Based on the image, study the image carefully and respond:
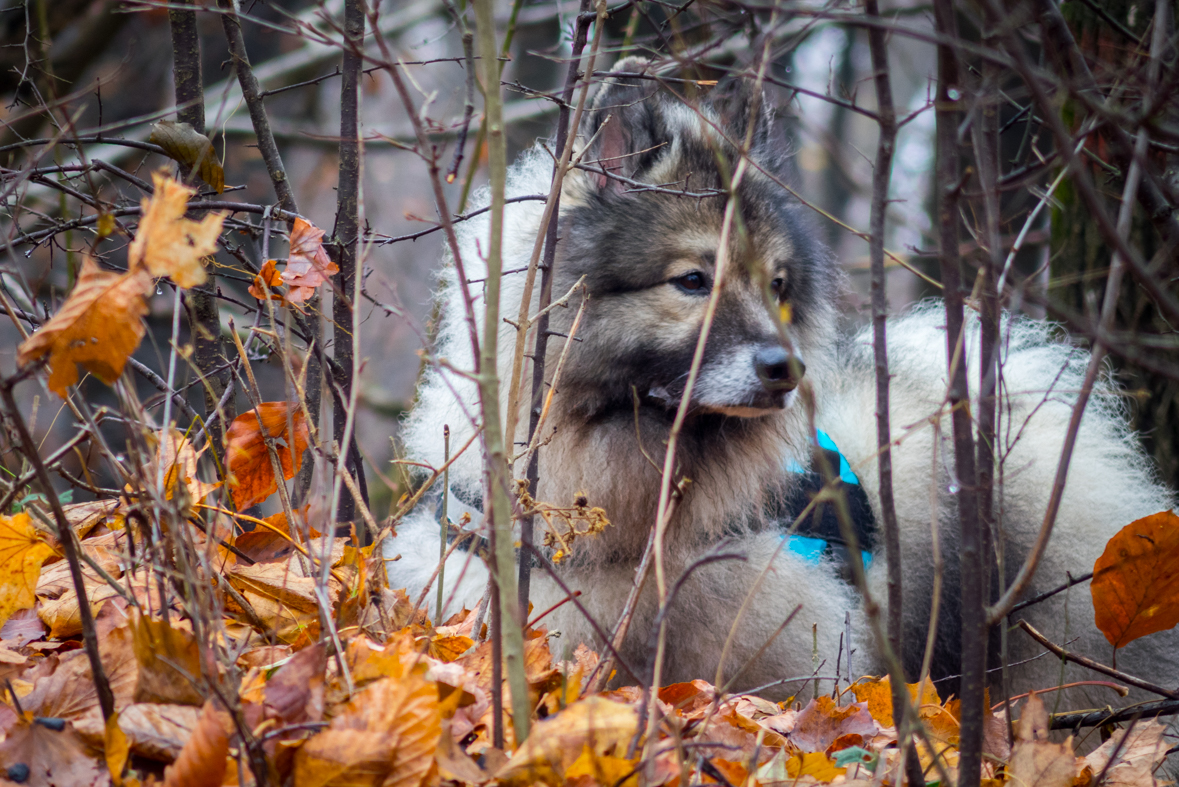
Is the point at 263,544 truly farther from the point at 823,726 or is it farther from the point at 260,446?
the point at 823,726

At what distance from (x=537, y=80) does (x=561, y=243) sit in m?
6.66

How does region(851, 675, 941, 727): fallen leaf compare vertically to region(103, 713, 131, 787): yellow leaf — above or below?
below

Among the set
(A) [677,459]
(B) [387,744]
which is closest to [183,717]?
(B) [387,744]

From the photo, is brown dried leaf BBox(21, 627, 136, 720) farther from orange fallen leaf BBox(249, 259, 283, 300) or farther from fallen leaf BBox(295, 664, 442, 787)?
orange fallen leaf BBox(249, 259, 283, 300)

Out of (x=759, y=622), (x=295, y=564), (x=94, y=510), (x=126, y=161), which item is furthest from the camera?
(x=126, y=161)

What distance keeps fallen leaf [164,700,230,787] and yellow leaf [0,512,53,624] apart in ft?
2.32

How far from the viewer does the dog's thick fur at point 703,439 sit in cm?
279

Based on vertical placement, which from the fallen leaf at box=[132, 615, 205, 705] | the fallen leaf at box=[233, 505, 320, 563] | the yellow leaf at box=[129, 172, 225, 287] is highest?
the yellow leaf at box=[129, 172, 225, 287]

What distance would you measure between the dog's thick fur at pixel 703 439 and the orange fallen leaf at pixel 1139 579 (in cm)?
75

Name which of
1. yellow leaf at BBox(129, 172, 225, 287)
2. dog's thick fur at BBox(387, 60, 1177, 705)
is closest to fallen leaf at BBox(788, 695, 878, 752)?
dog's thick fur at BBox(387, 60, 1177, 705)

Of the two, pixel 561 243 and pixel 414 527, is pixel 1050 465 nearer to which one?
pixel 561 243

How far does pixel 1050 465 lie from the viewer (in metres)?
3.21

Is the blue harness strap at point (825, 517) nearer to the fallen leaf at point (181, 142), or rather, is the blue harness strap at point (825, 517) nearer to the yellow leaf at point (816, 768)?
the yellow leaf at point (816, 768)

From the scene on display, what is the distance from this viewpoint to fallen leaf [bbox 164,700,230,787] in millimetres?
1264
